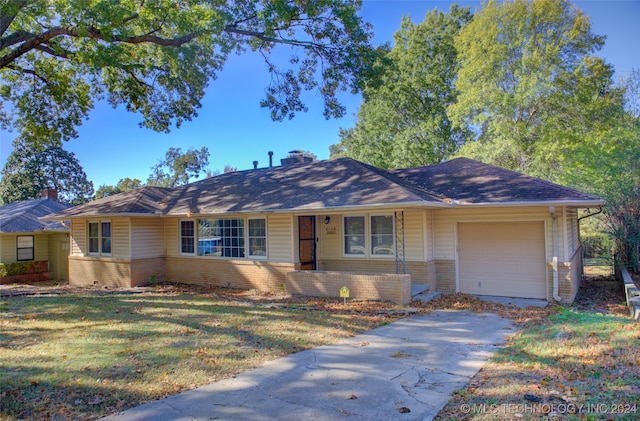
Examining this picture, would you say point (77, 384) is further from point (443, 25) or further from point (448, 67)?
point (443, 25)

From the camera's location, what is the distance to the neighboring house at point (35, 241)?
18.5m

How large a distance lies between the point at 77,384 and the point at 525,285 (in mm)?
10269

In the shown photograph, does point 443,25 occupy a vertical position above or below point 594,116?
above

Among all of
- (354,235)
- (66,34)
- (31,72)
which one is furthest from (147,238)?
(354,235)

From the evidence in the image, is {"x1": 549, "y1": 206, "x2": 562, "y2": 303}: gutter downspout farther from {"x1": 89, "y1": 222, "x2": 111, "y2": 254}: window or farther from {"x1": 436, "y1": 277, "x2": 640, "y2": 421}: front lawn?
{"x1": 89, "y1": 222, "x2": 111, "y2": 254}: window

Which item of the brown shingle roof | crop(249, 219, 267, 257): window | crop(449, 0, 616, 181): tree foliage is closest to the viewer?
the brown shingle roof

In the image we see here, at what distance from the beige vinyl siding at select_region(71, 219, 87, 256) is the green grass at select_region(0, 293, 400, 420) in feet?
18.3

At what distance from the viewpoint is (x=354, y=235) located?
12578 mm

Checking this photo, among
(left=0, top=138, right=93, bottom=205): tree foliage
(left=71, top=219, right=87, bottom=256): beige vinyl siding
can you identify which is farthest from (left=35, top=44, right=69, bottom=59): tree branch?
(left=0, top=138, right=93, bottom=205): tree foliage

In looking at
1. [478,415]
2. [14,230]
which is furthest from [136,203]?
[478,415]

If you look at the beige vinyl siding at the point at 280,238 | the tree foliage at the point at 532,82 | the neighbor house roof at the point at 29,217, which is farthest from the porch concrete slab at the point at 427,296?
the neighbor house roof at the point at 29,217

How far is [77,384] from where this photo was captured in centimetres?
495

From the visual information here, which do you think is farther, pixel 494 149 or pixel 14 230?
pixel 494 149

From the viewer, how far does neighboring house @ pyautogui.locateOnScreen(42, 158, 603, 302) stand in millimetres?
10641
